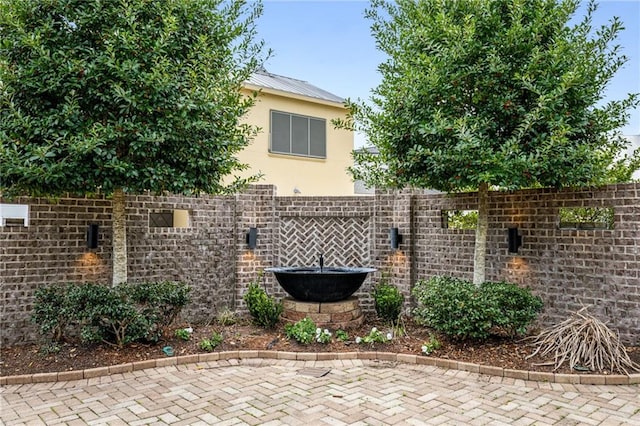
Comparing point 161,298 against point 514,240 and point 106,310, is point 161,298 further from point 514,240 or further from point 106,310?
point 514,240

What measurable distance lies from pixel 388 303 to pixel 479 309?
1958mm

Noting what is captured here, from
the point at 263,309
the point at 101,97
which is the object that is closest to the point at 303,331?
the point at 263,309

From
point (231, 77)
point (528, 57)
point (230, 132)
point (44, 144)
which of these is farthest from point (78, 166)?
point (528, 57)

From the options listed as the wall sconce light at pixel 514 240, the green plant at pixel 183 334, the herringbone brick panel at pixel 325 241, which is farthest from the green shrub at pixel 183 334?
the wall sconce light at pixel 514 240

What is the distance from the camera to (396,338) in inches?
254

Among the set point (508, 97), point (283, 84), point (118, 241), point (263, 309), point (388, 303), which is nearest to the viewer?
point (508, 97)

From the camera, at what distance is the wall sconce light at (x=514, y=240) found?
6.70 metres

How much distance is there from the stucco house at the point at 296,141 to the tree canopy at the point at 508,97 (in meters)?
6.63

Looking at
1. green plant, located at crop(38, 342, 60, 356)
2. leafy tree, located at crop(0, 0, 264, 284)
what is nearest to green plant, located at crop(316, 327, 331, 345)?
leafy tree, located at crop(0, 0, 264, 284)

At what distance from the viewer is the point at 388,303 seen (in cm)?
728

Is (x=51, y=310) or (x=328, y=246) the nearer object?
(x=51, y=310)

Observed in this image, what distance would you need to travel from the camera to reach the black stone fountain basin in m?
6.78

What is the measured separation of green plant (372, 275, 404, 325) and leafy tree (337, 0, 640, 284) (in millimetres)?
1491

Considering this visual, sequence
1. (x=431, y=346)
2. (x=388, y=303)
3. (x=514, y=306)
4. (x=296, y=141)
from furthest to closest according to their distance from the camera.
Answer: (x=296, y=141)
(x=388, y=303)
(x=431, y=346)
(x=514, y=306)
